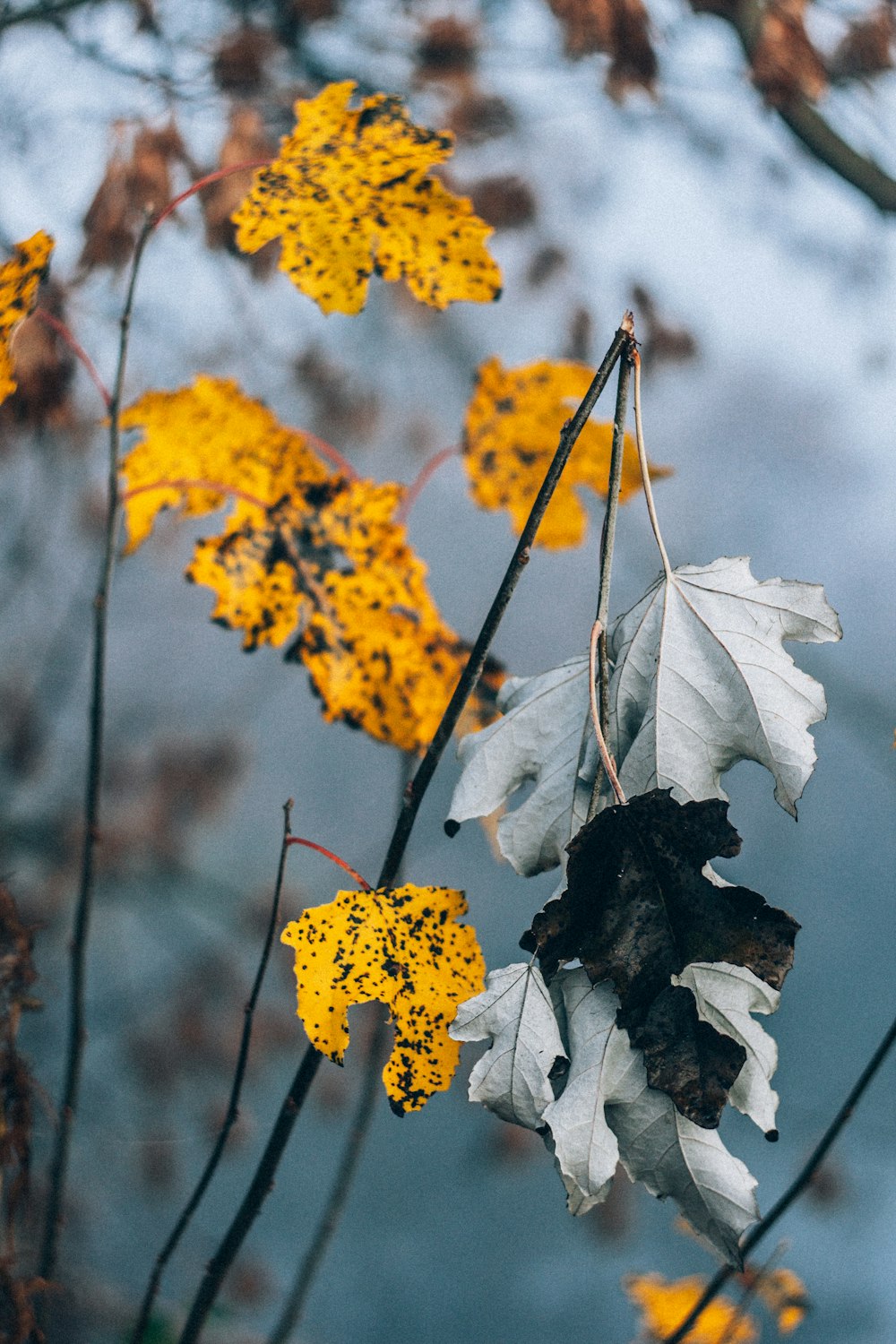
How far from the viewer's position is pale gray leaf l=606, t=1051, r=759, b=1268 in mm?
268

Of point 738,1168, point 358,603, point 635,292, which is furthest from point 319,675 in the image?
point 635,292

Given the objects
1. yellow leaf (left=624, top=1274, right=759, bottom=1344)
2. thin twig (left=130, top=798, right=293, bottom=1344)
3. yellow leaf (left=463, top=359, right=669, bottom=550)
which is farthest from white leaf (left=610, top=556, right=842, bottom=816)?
yellow leaf (left=624, top=1274, right=759, bottom=1344)

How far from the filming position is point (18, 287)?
0.37 m

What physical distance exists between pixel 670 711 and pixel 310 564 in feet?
0.83

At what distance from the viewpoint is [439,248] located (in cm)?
41

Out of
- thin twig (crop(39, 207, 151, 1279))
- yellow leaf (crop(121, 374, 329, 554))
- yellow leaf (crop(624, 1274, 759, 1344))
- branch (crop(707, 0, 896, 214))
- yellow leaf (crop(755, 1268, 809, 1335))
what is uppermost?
branch (crop(707, 0, 896, 214))

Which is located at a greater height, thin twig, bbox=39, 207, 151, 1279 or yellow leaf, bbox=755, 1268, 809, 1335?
thin twig, bbox=39, 207, 151, 1279

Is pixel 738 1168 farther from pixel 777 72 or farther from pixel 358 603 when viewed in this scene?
pixel 777 72

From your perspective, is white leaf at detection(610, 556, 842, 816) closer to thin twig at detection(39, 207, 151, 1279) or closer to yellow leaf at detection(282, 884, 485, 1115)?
yellow leaf at detection(282, 884, 485, 1115)

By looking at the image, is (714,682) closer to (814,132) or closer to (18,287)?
(18,287)

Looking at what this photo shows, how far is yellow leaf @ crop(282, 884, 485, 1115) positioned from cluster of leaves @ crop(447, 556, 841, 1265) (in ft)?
0.12

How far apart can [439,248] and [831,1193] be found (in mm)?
1349

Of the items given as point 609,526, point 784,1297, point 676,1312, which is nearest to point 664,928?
point 609,526

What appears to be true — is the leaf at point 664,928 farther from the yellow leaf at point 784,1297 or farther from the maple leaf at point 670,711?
the yellow leaf at point 784,1297
